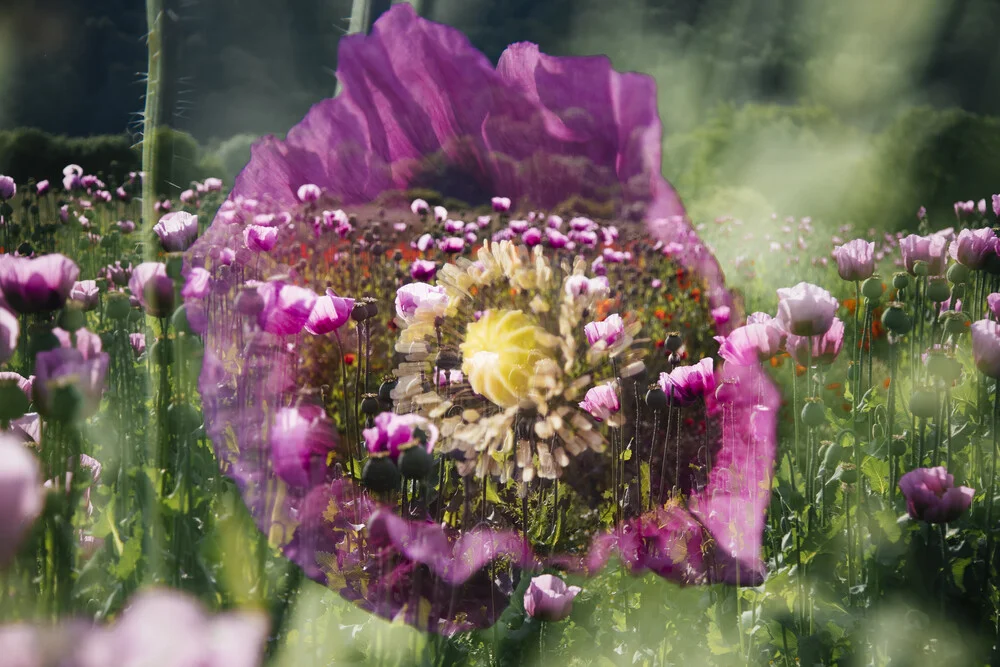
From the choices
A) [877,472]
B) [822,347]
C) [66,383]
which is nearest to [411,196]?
[66,383]

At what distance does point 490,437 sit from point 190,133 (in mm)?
294

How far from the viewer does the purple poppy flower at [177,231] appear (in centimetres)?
75

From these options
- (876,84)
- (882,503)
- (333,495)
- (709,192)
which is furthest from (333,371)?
(709,192)

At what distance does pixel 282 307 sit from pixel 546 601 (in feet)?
0.95

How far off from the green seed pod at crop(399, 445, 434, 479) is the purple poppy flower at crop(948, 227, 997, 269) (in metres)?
0.75

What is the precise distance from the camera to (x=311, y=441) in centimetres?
47

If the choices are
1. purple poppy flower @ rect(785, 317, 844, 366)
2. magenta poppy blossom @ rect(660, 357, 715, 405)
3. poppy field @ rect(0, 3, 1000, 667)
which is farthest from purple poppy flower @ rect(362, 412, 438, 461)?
purple poppy flower @ rect(785, 317, 844, 366)

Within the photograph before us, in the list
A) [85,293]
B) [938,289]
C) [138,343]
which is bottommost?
[138,343]

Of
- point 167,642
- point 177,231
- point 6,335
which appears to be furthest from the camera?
point 177,231

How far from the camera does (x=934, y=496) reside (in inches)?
26.6

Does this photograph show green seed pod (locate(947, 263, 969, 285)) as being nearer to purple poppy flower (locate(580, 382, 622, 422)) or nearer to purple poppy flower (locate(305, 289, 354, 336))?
purple poppy flower (locate(580, 382, 622, 422))

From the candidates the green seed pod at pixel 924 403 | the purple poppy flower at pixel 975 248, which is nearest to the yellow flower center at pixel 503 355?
the green seed pod at pixel 924 403

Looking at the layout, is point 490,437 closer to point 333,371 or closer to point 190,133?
point 190,133

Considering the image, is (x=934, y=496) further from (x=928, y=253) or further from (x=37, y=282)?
(x=37, y=282)
